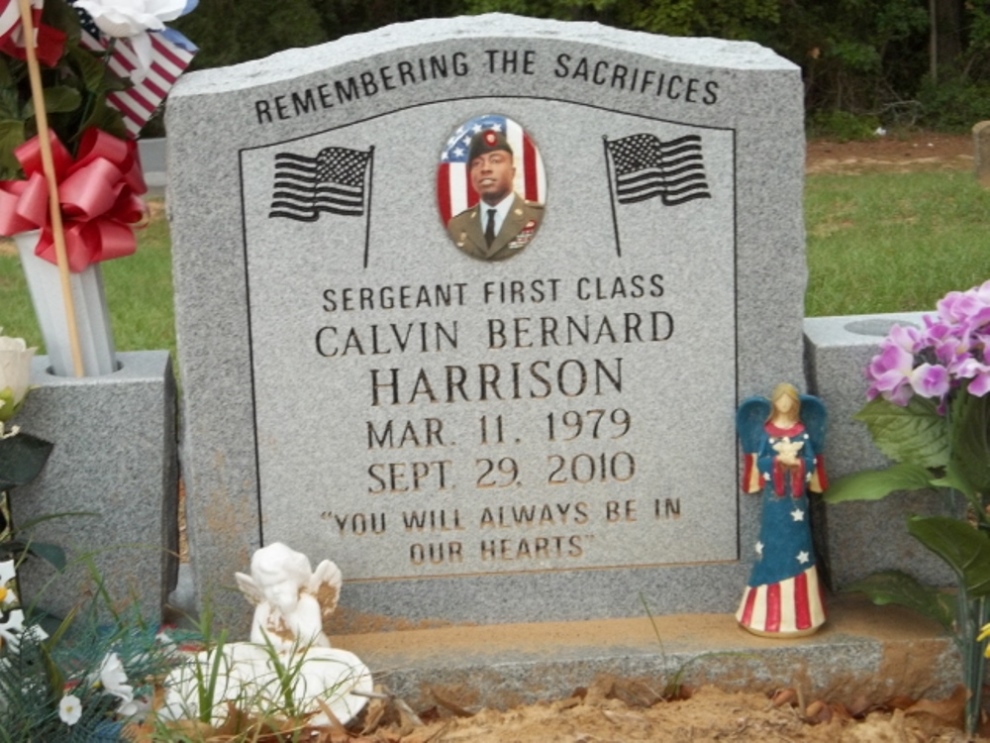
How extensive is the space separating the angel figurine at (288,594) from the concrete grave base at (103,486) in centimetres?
37

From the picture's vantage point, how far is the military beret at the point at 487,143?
3.60 m

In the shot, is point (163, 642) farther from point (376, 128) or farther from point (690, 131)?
point (690, 131)

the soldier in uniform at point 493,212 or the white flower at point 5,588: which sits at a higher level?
the soldier in uniform at point 493,212

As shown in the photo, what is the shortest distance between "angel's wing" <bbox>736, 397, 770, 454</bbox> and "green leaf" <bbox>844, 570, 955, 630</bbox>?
45 centimetres

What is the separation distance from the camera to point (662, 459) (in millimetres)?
3797

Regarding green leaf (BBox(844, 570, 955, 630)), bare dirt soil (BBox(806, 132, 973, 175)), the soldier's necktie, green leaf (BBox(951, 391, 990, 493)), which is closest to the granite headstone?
the soldier's necktie

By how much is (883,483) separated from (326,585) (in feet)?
4.52

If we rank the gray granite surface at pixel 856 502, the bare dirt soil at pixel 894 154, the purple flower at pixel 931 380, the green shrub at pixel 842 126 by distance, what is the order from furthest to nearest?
the green shrub at pixel 842 126 < the bare dirt soil at pixel 894 154 < the gray granite surface at pixel 856 502 < the purple flower at pixel 931 380

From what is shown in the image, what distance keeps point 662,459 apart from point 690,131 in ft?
2.78

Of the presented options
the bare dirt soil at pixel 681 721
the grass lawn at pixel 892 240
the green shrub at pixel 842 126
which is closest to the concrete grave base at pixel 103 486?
the bare dirt soil at pixel 681 721

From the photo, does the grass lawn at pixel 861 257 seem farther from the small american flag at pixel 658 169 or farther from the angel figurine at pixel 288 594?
the angel figurine at pixel 288 594

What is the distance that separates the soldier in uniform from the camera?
11.9 ft

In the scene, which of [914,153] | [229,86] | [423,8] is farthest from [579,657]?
[423,8]

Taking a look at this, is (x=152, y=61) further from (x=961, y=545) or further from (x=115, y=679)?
(x=961, y=545)
